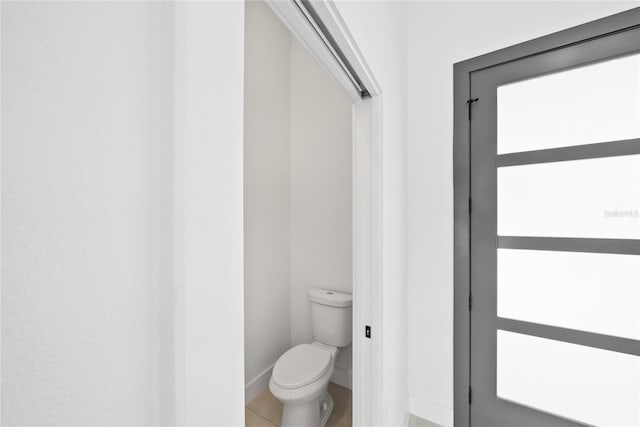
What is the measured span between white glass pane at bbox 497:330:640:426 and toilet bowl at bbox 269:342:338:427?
97cm

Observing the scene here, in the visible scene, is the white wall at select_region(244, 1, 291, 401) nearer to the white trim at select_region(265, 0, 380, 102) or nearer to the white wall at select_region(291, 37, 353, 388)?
the white wall at select_region(291, 37, 353, 388)

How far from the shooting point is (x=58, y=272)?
0.20 meters

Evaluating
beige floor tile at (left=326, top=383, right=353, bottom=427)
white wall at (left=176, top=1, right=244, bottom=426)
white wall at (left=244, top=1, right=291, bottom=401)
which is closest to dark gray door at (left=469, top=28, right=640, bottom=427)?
beige floor tile at (left=326, top=383, right=353, bottom=427)

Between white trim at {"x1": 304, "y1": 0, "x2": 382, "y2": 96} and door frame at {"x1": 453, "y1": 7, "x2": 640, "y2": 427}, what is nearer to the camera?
white trim at {"x1": 304, "y1": 0, "x2": 382, "y2": 96}

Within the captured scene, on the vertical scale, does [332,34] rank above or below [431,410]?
above

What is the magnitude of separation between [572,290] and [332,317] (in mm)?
1289

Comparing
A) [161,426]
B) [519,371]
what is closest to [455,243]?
[519,371]

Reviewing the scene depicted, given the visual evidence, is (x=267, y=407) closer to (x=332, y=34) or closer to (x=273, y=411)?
(x=273, y=411)

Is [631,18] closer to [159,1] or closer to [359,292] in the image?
[359,292]

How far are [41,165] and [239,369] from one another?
314 millimetres

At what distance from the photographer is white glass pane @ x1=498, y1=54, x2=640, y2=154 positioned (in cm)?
118

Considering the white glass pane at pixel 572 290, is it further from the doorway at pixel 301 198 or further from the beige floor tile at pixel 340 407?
the beige floor tile at pixel 340 407

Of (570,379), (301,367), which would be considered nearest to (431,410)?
(570,379)

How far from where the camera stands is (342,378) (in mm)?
1932
